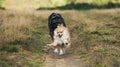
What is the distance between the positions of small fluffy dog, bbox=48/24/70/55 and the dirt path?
1.10 ft

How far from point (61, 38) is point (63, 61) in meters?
0.93

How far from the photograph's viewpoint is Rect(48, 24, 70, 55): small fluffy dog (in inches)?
480

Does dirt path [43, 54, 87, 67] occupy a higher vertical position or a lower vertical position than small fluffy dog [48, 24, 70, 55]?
lower

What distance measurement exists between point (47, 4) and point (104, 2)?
24.9 ft

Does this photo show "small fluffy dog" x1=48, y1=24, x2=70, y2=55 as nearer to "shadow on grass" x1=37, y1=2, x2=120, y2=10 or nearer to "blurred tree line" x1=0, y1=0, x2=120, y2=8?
"shadow on grass" x1=37, y1=2, x2=120, y2=10

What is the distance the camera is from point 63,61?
1170 cm

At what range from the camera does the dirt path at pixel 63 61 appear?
11.1 m

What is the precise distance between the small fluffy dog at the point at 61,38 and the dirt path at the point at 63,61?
1.10 feet

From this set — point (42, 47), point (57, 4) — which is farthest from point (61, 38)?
point (57, 4)

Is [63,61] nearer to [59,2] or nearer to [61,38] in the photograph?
[61,38]

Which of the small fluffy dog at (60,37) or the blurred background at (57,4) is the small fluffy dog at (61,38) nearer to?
the small fluffy dog at (60,37)

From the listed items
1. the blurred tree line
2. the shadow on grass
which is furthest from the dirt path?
the blurred tree line

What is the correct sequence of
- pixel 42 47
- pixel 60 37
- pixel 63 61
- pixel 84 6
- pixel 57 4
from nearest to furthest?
pixel 63 61
pixel 60 37
pixel 42 47
pixel 84 6
pixel 57 4

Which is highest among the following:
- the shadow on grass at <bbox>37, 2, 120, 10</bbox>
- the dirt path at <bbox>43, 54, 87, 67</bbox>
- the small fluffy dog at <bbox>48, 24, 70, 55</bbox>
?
the small fluffy dog at <bbox>48, 24, 70, 55</bbox>
